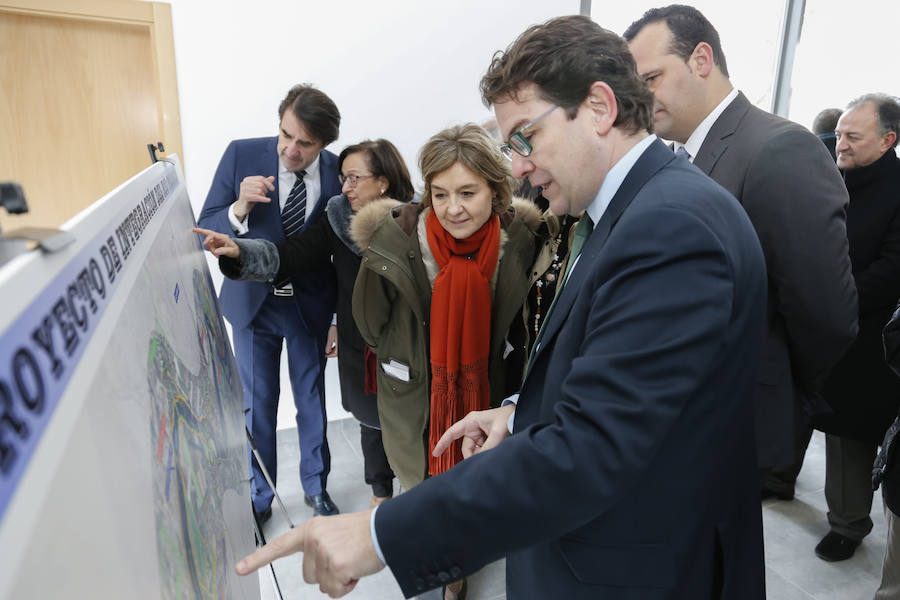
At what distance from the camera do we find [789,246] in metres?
1.34

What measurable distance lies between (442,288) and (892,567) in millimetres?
1561

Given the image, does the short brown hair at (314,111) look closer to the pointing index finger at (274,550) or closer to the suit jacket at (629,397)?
the suit jacket at (629,397)

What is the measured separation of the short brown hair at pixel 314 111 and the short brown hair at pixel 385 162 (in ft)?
0.40

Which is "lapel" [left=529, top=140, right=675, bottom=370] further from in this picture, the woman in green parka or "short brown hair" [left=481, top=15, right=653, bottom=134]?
the woman in green parka

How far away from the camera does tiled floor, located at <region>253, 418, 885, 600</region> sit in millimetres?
2070

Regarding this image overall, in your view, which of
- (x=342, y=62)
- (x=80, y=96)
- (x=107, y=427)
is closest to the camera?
(x=107, y=427)

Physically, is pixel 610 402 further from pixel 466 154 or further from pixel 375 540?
pixel 466 154

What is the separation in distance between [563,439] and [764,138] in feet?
3.59

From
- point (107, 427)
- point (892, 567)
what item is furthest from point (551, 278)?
point (107, 427)

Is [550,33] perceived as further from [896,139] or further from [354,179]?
[896,139]

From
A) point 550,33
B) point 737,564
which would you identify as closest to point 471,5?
point 550,33

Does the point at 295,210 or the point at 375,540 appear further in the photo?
the point at 295,210

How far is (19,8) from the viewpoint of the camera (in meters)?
2.38

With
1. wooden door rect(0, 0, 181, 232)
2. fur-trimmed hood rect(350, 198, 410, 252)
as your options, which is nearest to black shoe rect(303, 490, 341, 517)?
fur-trimmed hood rect(350, 198, 410, 252)
